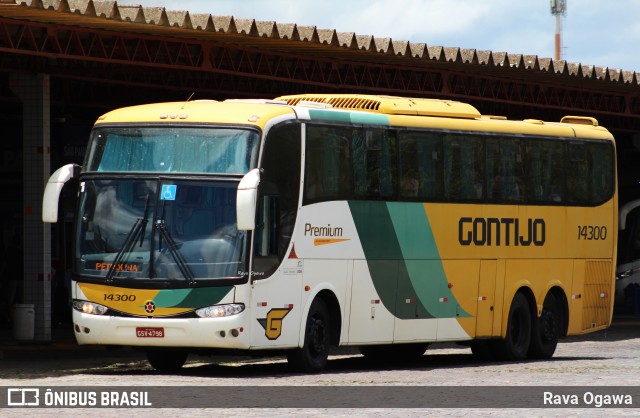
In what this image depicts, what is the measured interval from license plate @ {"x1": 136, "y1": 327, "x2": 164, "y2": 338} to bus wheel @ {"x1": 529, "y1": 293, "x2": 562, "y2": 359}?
8.04 m

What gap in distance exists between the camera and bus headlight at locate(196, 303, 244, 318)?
18188 mm

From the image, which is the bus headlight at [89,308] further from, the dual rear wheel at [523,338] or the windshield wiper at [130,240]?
the dual rear wheel at [523,338]

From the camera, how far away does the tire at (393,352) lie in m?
24.2

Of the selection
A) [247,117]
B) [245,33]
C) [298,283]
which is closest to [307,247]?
[298,283]

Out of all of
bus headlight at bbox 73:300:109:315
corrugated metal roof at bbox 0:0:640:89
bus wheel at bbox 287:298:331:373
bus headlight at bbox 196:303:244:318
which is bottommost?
bus wheel at bbox 287:298:331:373

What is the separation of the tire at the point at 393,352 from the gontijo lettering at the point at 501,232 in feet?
7.08

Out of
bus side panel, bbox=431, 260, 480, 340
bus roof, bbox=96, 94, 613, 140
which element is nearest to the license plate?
bus roof, bbox=96, 94, 613, 140

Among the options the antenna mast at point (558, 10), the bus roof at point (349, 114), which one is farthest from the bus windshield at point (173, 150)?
the antenna mast at point (558, 10)

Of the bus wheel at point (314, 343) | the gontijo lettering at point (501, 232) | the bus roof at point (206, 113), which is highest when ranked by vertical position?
the bus roof at point (206, 113)

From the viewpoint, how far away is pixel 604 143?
86.5 ft

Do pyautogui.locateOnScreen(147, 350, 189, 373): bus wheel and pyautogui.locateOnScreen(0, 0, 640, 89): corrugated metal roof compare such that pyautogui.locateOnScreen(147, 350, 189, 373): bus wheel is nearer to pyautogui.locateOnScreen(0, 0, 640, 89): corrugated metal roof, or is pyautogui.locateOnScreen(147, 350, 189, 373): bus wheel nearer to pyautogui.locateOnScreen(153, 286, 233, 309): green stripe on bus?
pyautogui.locateOnScreen(153, 286, 233, 309): green stripe on bus

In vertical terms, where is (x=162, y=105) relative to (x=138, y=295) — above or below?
above

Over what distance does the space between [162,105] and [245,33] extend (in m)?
6.09

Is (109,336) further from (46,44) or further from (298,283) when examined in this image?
(46,44)
